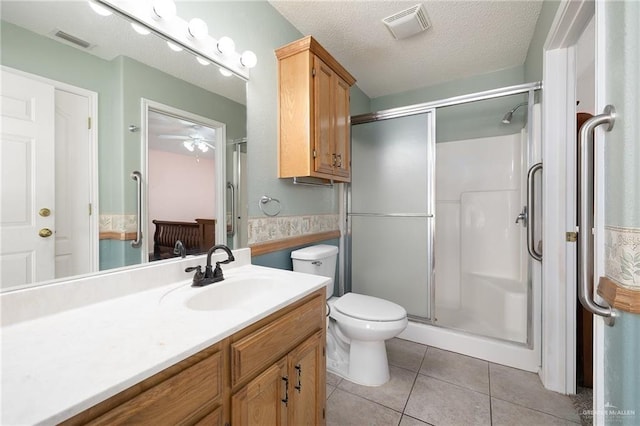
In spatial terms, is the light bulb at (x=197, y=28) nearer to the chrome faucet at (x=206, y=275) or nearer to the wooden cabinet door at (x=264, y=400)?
the chrome faucet at (x=206, y=275)

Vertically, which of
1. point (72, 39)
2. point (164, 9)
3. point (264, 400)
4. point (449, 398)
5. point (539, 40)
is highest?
point (539, 40)

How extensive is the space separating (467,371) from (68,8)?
2.75 metres

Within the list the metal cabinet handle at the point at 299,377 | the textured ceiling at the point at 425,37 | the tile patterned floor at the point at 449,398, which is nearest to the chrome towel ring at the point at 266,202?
the metal cabinet handle at the point at 299,377

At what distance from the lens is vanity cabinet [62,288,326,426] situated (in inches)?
21.6

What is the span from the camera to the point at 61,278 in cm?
85

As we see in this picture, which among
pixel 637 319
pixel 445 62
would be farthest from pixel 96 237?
pixel 445 62

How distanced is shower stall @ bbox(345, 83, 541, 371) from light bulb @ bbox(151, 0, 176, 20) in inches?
67.1

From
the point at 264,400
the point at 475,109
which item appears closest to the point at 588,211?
the point at 264,400

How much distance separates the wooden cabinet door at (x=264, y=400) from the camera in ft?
2.53

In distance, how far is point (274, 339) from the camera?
900 millimetres

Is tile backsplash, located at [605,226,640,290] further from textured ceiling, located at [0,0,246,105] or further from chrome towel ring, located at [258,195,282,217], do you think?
textured ceiling, located at [0,0,246,105]

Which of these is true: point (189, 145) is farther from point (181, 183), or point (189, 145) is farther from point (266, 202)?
point (266, 202)

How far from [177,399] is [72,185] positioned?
776 mm

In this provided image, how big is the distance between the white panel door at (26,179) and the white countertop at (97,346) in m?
0.17
